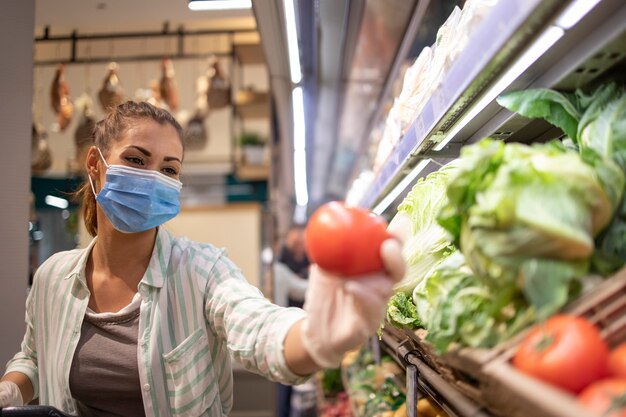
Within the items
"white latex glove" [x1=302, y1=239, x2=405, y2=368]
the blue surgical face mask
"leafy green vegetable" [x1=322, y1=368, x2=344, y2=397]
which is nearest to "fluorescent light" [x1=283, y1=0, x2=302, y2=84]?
the blue surgical face mask

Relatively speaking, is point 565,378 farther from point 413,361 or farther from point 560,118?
point 413,361

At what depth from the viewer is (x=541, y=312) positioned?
92cm

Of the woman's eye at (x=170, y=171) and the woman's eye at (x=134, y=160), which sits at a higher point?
the woman's eye at (x=134, y=160)

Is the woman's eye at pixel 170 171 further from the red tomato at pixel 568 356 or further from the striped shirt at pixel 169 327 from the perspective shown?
the red tomato at pixel 568 356

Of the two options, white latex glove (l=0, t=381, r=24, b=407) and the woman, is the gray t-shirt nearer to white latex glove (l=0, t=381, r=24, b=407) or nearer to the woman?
the woman

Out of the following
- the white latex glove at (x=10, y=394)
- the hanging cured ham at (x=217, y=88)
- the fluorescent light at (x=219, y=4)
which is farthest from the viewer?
the hanging cured ham at (x=217, y=88)

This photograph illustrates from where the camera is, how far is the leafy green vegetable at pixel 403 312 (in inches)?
68.2

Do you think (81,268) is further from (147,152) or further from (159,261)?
(147,152)

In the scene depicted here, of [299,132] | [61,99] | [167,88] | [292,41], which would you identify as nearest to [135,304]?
[292,41]

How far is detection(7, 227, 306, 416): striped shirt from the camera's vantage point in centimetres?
184

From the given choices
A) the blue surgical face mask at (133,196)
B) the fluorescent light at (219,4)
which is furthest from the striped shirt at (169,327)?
the fluorescent light at (219,4)

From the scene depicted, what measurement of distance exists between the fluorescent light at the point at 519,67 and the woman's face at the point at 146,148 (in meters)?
1.00

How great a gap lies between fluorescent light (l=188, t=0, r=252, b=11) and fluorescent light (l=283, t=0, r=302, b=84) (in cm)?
Answer: 28

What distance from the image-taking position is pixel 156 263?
6.47 ft
